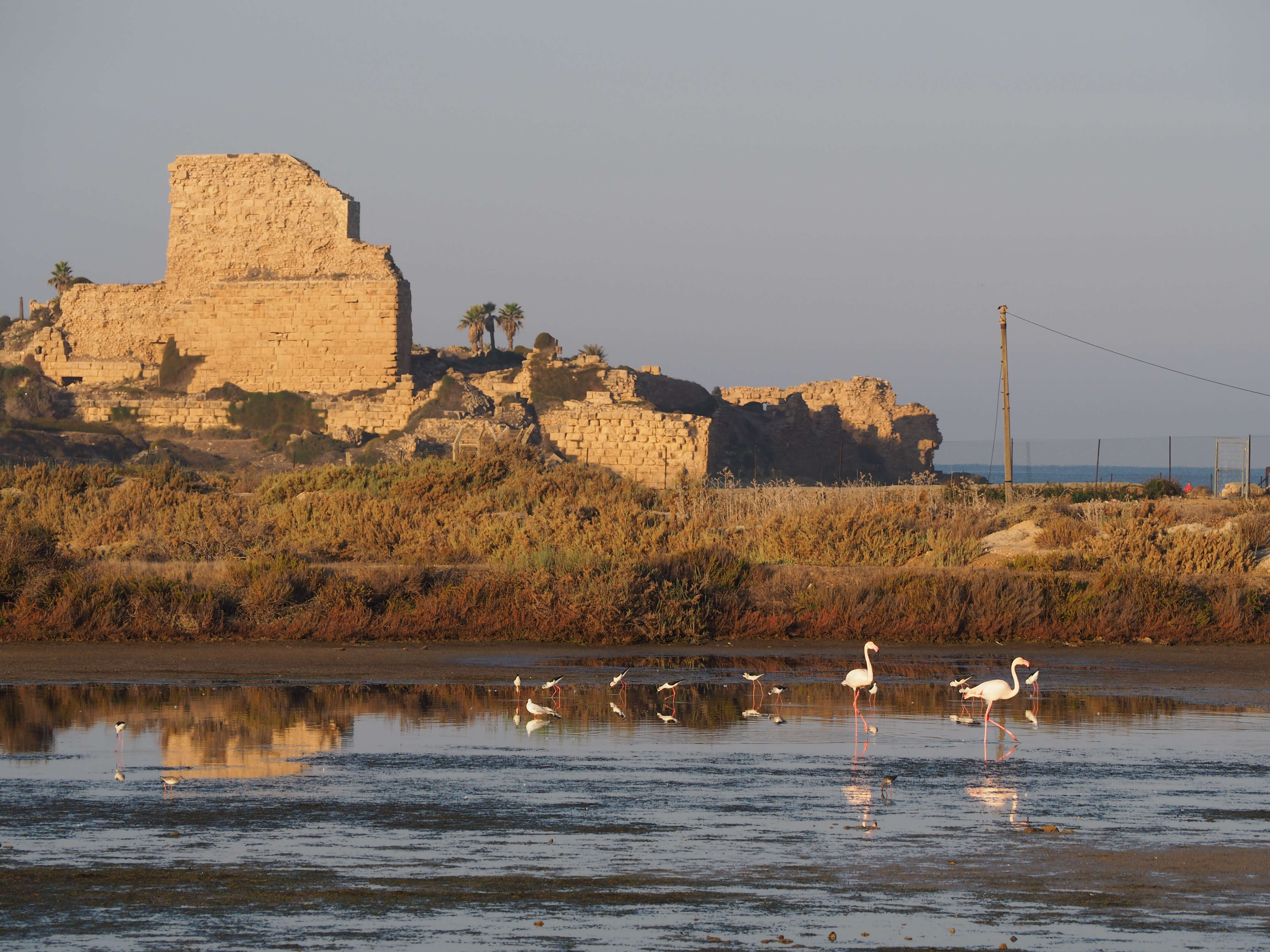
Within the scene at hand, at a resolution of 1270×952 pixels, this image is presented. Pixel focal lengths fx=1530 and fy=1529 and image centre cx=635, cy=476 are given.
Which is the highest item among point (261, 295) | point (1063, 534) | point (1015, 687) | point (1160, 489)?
point (261, 295)

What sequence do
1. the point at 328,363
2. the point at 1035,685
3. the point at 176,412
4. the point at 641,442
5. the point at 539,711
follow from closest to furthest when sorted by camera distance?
the point at 539,711 < the point at 1035,685 < the point at 641,442 < the point at 176,412 < the point at 328,363

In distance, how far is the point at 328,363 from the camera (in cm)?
5597

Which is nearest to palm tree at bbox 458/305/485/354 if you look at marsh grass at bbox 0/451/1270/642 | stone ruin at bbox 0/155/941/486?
stone ruin at bbox 0/155/941/486

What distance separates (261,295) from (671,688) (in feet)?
157

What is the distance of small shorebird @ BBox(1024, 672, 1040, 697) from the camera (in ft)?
37.4

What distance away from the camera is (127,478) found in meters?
25.4

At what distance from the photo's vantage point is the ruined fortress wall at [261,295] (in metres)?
55.6

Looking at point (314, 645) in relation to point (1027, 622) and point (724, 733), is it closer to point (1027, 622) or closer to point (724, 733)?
point (724, 733)

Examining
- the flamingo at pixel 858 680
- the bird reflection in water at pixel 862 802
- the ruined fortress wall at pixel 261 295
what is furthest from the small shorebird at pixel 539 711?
the ruined fortress wall at pixel 261 295

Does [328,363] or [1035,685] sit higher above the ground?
[328,363]

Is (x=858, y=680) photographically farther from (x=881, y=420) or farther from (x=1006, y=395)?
(x=881, y=420)

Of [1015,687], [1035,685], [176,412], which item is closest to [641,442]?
[176,412]

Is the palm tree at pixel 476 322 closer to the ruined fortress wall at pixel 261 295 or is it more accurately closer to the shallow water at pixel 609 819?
the ruined fortress wall at pixel 261 295

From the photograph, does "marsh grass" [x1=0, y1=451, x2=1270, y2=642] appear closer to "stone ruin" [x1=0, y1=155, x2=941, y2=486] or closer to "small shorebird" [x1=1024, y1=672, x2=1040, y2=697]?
"small shorebird" [x1=1024, y1=672, x2=1040, y2=697]
